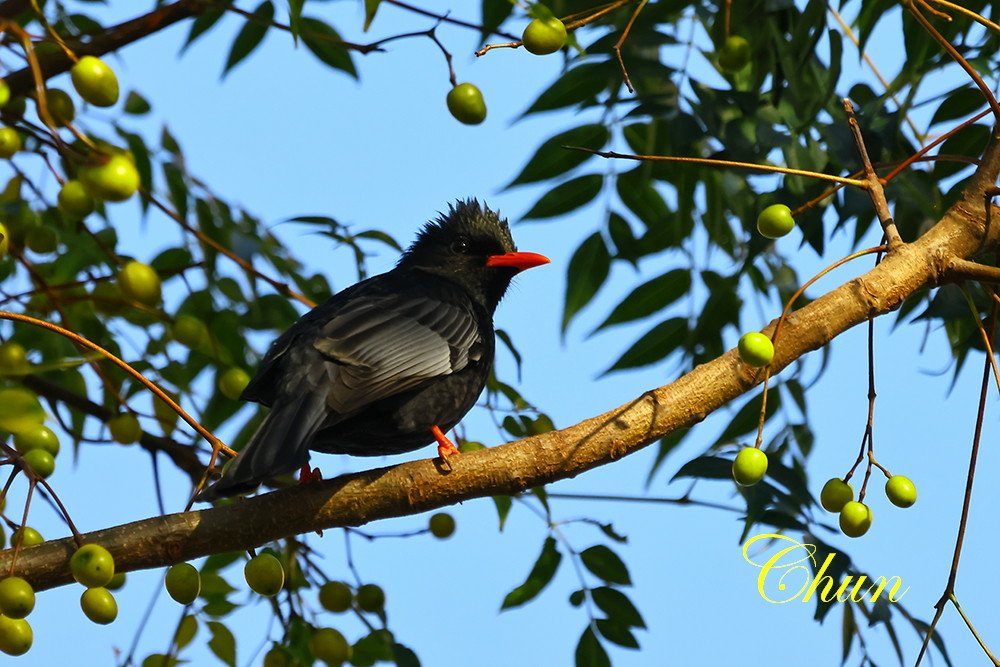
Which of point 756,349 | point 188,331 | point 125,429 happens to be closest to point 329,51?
point 188,331

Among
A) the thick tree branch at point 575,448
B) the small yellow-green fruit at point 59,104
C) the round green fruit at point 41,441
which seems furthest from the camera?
the round green fruit at point 41,441

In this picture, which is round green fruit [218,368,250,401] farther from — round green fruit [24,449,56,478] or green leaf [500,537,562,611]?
green leaf [500,537,562,611]

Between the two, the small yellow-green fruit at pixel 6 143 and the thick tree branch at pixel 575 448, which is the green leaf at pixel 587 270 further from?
the small yellow-green fruit at pixel 6 143

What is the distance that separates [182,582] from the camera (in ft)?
11.2

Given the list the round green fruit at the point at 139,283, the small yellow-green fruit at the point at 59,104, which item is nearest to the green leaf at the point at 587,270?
the round green fruit at the point at 139,283

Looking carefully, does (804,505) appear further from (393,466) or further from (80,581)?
(80,581)

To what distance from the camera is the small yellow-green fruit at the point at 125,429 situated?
14.2ft

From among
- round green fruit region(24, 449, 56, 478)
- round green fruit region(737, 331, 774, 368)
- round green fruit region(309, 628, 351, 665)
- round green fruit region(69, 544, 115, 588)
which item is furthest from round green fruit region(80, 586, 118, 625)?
round green fruit region(737, 331, 774, 368)

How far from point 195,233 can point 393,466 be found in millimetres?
1226

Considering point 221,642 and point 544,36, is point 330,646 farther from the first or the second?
point 544,36

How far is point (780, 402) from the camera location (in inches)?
182

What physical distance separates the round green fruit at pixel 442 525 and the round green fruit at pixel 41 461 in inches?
64.4

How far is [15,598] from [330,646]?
A: 1311mm

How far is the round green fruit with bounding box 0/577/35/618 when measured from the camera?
3.09 m
